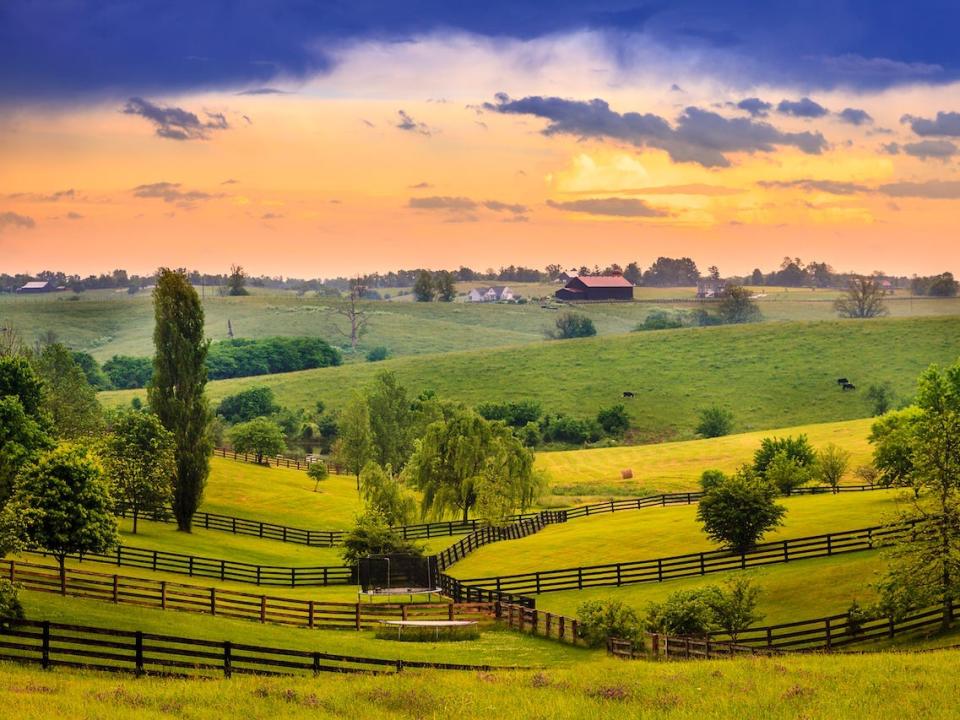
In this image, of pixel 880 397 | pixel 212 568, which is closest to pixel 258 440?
pixel 212 568

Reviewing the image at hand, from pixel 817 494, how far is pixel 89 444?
47.9 metres

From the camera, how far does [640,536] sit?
216 ft

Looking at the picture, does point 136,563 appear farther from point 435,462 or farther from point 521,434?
point 521,434

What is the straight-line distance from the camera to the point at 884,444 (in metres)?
73.2

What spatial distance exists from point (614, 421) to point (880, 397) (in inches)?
1389

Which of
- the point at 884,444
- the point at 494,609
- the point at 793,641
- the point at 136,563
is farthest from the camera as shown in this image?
the point at 884,444

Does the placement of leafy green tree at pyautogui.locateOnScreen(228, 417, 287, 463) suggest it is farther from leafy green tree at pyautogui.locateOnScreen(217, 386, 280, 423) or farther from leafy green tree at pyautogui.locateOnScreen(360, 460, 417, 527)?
leafy green tree at pyautogui.locateOnScreen(217, 386, 280, 423)

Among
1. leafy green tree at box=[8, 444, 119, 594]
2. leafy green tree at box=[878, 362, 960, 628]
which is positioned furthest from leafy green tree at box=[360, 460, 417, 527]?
leafy green tree at box=[878, 362, 960, 628]

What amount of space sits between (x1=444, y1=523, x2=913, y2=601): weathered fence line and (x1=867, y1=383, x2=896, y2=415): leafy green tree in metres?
98.7

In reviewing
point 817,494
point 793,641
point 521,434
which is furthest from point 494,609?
point 521,434

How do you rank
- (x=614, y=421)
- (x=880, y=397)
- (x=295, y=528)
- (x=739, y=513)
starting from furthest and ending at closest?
(x=880, y=397) → (x=614, y=421) → (x=295, y=528) → (x=739, y=513)

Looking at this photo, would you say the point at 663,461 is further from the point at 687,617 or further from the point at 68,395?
the point at 687,617

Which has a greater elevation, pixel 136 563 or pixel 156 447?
pixel 156 447

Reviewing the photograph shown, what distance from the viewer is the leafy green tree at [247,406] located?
152750 millimetres
